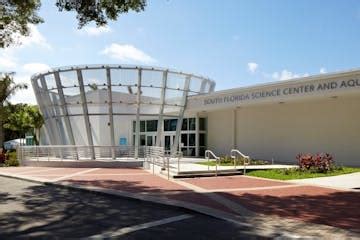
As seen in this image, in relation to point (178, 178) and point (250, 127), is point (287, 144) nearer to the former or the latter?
point (250, 127)

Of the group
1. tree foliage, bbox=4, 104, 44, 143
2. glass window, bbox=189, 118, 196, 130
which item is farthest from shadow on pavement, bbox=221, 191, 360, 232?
tree foliage, bbox=4, 104, 44, 143

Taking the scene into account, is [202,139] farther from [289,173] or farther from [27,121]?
[27,121]

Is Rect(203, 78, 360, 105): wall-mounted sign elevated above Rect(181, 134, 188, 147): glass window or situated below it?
above

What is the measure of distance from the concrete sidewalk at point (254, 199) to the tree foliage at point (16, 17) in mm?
5956

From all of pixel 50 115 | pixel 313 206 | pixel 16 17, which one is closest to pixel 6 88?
pixel 50 115

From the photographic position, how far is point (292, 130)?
93.4 ft

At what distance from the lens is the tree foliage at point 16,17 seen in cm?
1527

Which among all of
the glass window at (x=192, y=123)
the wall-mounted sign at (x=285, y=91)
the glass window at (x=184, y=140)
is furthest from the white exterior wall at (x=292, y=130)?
the glass window at (x=184, y=140)

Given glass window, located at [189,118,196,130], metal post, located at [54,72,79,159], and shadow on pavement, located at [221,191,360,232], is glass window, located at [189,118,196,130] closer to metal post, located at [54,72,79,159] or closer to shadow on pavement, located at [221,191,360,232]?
metal post, located at [54,72,79,159]

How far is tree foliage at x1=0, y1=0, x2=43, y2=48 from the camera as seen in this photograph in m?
15.3

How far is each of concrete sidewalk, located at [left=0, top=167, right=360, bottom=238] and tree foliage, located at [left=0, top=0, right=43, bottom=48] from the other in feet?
19.5

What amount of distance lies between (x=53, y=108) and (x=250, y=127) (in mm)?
13590

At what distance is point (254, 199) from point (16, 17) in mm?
10840

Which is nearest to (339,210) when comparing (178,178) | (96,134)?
(178,178)
